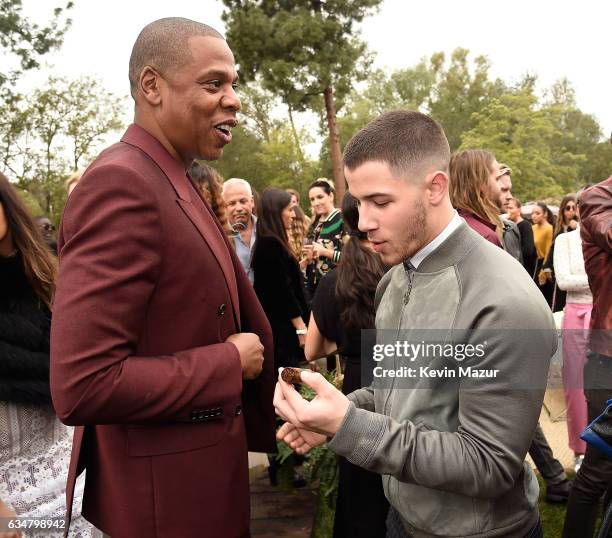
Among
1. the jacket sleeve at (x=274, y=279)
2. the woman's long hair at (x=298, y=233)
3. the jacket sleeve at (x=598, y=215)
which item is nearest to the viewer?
the jacket sleeve at (x=598, y=215)

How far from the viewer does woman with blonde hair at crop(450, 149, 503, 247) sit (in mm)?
3848

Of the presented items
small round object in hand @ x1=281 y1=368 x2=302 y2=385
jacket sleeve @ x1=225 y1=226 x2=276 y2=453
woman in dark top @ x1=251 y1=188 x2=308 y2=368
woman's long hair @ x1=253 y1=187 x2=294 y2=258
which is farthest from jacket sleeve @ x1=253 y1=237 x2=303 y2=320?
small round object in hand @ x1=281 y1=368 x2=302 y2=385

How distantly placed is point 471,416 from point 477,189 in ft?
8.60

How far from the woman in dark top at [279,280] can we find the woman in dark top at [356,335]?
5.40ft

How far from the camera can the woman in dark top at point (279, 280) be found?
480cm

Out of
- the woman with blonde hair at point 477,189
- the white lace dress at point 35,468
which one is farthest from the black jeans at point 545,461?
the white lace dress at point 35,468

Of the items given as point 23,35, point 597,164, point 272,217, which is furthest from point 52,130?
point 597,164

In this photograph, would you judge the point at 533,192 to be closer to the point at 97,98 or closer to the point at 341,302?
the point at 97,98

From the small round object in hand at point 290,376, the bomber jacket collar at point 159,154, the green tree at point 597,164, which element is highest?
the green tree at point 597,164

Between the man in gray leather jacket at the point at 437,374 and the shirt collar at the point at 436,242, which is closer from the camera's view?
the man in gray leather jacket at the point at 437,374

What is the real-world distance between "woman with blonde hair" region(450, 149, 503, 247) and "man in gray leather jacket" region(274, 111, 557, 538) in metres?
2.15

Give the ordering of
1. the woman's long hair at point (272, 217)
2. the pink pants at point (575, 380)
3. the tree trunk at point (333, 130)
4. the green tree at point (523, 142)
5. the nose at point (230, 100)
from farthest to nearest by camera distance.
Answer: the green tree at point (523, 142) → the tree trunk at point (333, 130) → the woman's long hair at point (272, 217) → the pink pants at point (575, 380) → the nose at point (230, 100)

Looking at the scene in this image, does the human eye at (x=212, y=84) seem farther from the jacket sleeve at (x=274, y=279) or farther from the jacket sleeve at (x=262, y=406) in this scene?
the jacket sleeve at (x=274, y=279)

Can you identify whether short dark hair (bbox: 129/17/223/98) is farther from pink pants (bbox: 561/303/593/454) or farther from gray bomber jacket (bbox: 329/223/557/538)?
pink pants (bbox: 561/303/593/454)
